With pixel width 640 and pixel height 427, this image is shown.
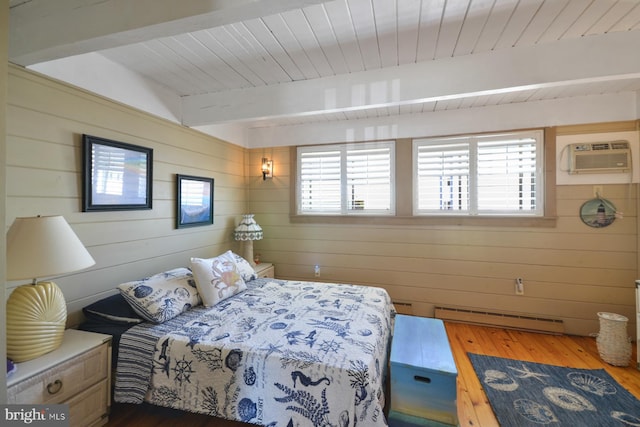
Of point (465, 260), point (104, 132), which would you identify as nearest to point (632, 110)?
Answer: point (465, 260)

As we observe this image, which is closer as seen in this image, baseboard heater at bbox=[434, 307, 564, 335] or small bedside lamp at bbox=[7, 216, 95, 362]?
small bedside lamp at bbox=[7, 216, 95, 362]

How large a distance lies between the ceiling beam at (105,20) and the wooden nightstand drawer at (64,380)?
5.55 ft

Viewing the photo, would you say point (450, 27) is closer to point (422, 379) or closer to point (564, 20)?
point (564, 20)

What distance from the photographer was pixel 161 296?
Answer: 193cm

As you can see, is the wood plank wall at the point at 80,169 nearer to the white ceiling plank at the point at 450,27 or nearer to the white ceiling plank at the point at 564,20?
the white ceiling plank at the point at 450,27

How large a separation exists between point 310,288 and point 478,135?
2514 millimetres

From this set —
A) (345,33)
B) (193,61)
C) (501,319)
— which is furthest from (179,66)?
(501,319)

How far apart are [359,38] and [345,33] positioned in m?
0.11

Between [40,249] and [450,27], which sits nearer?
[40,249]

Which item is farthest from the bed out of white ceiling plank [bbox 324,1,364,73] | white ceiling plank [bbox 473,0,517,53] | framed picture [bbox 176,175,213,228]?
white ceiling plank [bbox 473,0,517,53]

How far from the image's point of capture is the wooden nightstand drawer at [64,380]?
1242 millimetres

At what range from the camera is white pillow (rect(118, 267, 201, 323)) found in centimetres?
183

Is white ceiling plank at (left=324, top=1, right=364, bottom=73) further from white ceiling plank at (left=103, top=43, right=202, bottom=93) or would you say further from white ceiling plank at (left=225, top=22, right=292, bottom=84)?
white ceiling plank at (left=103, top=43, right=202, bottom=93)

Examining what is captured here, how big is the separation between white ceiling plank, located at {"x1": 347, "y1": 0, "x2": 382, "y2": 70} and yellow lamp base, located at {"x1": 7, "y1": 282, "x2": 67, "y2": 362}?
233cm
